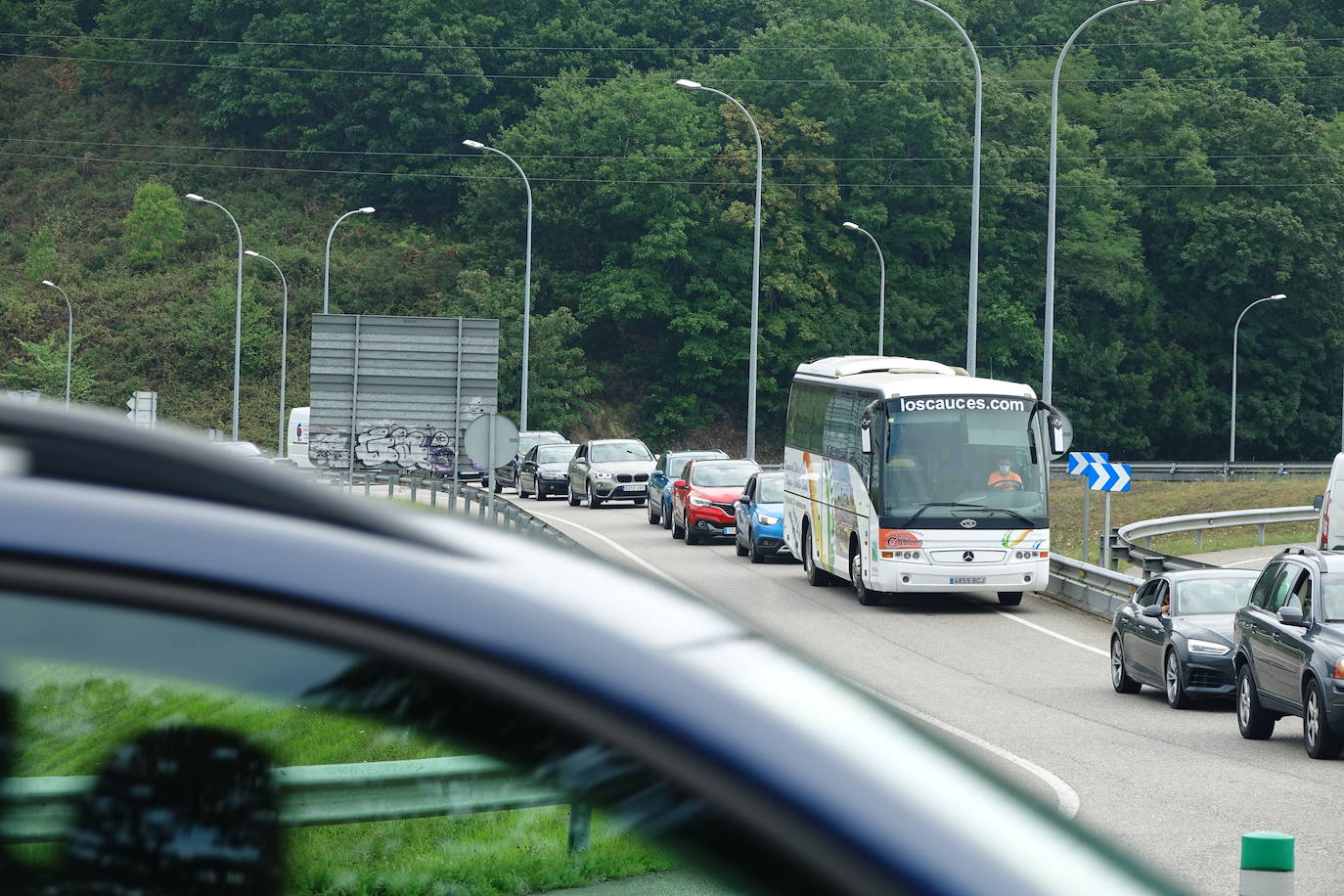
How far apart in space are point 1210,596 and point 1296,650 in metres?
4.02

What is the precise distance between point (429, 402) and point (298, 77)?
6654cm

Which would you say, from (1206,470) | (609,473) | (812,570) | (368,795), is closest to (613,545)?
(812,570)

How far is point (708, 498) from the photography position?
37.6m

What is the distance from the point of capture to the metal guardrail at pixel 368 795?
126 centimetres

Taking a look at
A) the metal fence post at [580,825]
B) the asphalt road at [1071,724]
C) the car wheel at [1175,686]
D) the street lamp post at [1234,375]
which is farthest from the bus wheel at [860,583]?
the street lamp post at [1234,375]

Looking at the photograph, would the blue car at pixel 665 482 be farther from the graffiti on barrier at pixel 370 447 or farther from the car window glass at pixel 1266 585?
the car window glass at pixel 1266 585

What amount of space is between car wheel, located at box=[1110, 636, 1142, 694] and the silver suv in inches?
1152

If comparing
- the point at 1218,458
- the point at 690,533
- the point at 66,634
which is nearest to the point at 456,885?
the point at 66,634

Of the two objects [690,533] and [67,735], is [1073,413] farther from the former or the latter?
[67,735]

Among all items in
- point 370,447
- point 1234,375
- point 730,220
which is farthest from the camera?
point 730,220

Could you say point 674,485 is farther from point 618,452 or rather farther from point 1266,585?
point 1266,585

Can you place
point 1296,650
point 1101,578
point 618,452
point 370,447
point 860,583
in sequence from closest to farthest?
point 1296,650
point 860,583
point 1101,578
point 370,447
point 618,452

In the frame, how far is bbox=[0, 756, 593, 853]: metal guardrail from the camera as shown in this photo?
1.26m

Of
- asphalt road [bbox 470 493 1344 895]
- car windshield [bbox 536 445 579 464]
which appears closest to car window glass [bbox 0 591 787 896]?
asphalt road [bbox 470 493 1344 895]
